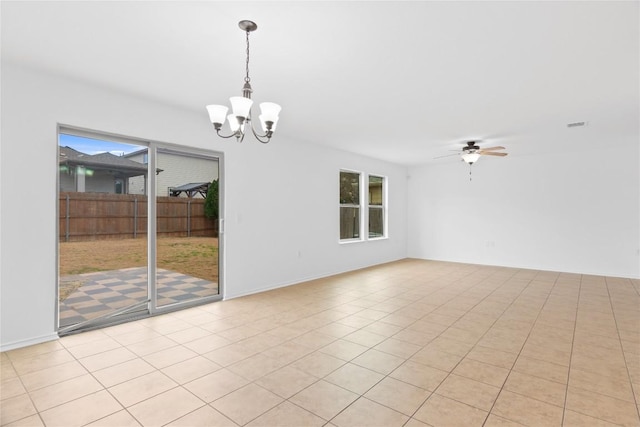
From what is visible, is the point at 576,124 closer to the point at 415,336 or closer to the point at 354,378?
the point at 415,336

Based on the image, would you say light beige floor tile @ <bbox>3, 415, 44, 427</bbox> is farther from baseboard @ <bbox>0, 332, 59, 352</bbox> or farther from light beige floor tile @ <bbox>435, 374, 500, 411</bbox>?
light beige floor tile @ <bbox>435, 374, 500, 411</bbox>

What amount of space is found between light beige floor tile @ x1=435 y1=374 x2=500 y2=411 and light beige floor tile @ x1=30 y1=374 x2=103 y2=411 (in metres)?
2.38

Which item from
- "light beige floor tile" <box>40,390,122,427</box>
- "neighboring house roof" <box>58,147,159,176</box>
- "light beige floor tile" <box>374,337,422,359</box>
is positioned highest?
"neighboring house roof" <box>58,147,159,176</box>

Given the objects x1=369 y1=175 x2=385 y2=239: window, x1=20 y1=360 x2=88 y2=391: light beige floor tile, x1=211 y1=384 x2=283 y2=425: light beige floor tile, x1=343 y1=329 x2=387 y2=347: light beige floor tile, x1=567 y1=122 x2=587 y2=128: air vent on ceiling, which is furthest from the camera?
x1=369 y1=175 x2=385 y2=239: window

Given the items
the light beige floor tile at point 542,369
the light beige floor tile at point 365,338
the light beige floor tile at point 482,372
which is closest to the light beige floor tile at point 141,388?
the light beige floor tile at point 365,338

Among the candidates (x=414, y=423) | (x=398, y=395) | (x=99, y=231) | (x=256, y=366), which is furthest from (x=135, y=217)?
(x=414, y=423)

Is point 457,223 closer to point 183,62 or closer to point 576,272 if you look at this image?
point 576,272

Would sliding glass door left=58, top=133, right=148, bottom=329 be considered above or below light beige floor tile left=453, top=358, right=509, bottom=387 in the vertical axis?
above

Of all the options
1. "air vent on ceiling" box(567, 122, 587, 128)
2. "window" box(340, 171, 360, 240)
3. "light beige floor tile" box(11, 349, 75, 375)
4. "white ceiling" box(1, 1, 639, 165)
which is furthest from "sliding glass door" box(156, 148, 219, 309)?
"air vent on ceiling" box(567, 122, 587, 128)

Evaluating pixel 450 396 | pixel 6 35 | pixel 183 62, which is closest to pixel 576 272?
pixel 450 396

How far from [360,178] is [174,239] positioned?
4.23 m

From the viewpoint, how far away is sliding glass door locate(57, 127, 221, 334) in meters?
3.30

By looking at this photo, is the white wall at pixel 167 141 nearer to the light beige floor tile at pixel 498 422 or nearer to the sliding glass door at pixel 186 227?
the sliding glass door at pixel 186 227

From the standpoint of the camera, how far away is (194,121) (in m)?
4.11
